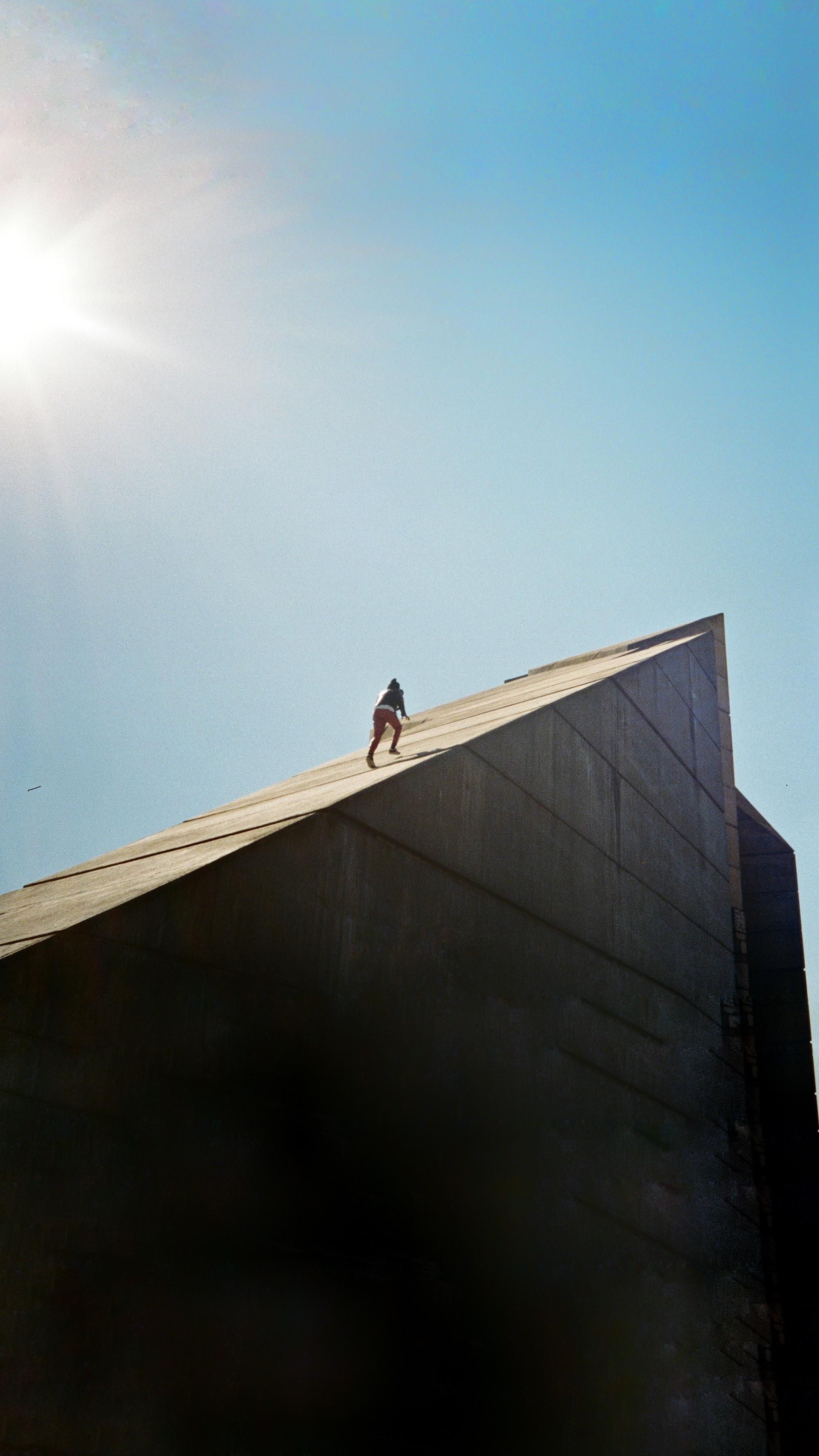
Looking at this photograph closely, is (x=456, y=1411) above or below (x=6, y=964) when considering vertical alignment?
below

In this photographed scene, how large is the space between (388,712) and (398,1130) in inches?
179

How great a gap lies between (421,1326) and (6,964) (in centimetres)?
365

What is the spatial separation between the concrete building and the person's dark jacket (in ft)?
1.38

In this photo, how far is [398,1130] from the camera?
7137 millimetres

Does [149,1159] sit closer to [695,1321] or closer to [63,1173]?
[63,1173]

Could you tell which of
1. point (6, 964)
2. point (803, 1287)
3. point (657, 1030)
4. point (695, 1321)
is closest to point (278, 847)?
point (6, 964)

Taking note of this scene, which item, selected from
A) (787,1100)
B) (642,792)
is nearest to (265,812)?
(642,792)

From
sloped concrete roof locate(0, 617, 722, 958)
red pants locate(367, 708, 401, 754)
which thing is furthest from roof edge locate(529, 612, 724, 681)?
red pants locate(367, 708, 401, 754)

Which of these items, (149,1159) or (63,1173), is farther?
(149,1159)

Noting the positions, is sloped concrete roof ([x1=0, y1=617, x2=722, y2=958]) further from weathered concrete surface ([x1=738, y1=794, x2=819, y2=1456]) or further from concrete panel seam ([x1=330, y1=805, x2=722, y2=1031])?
weathered concrete surface ([x1=738, y1=794, x2=819, y2=1456])

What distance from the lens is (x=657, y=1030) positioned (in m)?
11.9

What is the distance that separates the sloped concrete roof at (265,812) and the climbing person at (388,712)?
0.28 m

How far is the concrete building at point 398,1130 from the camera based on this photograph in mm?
5227

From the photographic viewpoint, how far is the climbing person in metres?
10.8
